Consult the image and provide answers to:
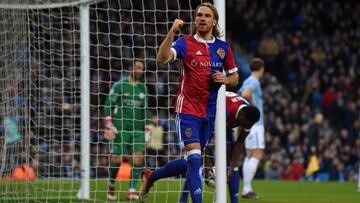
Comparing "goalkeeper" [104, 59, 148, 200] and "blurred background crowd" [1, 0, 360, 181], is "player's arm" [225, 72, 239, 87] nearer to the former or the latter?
"goalkeeper" [104, 59, 148, 200]

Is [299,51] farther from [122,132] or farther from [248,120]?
[248,120]

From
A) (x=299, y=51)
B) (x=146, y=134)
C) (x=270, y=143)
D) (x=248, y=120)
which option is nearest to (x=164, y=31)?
(x=146, y=134)

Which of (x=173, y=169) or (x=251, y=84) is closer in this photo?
(x=173, y=169)

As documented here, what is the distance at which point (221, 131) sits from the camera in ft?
29.5

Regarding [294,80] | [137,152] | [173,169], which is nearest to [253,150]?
[137,152]

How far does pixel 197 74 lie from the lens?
8391 mm

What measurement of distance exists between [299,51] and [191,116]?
779 inches

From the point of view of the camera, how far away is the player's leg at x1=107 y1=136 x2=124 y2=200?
39.8 feet

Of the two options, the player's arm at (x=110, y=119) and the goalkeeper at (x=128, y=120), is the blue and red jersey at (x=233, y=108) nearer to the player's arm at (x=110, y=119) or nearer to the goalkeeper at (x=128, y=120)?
the goalkeeper at (x=128, y=120)

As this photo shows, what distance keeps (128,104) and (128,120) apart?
28cm

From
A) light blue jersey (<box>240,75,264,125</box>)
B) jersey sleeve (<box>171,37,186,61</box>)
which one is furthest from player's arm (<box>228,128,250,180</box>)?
light blue jersey (<box>240,75,264,125</box>)

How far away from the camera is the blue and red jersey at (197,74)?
838 cm

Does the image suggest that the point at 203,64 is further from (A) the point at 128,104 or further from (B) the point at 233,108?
(A) the point at 128,104

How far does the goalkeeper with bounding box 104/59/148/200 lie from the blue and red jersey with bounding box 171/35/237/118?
3.80 meters
